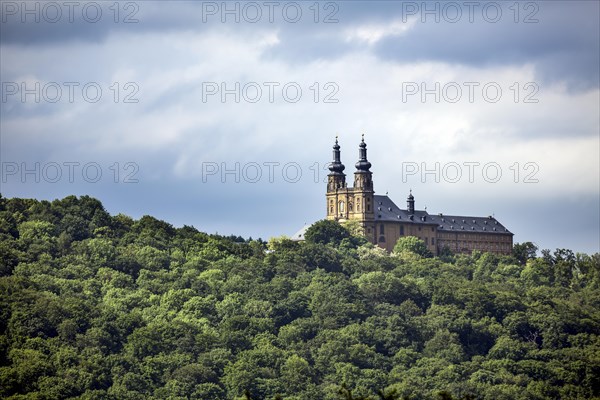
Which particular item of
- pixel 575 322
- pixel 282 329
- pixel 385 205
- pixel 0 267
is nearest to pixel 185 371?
pixel 282 329

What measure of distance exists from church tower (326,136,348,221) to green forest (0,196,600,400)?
230 inches

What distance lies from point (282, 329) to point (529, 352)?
861 inches

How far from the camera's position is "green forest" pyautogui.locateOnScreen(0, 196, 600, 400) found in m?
124

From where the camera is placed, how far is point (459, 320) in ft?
491

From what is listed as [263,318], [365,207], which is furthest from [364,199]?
[263,318]

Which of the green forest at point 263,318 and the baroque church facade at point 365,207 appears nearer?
the green forest at point 263,318

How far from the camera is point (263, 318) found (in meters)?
143

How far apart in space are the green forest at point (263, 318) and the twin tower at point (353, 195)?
4797 millimetres

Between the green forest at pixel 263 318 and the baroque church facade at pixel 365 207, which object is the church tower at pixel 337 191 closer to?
the baroque church facade at pixel 365 207

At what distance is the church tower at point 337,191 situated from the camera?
190 metres

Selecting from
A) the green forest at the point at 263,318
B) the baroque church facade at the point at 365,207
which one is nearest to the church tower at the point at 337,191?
the baroque church facade at the point at 365,207

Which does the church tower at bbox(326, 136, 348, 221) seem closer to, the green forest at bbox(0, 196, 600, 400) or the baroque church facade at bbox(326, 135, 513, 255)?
the baroque church facade at bbox(326, 135, 513, 255)

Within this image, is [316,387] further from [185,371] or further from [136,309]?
[136,309]

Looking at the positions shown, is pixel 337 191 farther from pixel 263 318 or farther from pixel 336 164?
pixel 263 318
